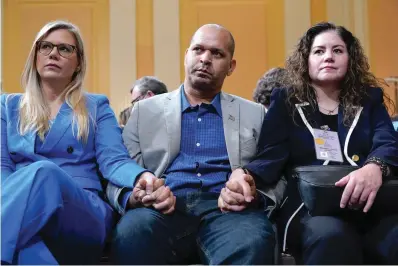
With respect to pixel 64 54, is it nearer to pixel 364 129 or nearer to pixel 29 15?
pixel 364 129

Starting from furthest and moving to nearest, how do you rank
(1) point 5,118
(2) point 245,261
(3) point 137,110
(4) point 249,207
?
(3) point 137,110, (1) point 5,118, (4) point 249,207, (2) point 245,261

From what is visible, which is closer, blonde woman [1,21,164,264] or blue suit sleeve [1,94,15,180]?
blonde woman [1,21,164,264]

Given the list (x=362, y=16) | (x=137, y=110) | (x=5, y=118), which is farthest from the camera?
(x=362, y=16)

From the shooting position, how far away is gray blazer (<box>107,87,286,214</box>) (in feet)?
6.09

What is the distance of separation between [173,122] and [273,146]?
366mm

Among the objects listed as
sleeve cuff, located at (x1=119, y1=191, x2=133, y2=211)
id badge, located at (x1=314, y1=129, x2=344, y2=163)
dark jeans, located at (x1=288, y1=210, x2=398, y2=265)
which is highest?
id badge, located at (x1=314, y1=129, x2=344, y2=163)

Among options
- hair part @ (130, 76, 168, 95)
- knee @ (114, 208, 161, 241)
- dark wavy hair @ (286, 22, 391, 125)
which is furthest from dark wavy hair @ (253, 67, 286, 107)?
knee @ (114, 208, 161, 241)

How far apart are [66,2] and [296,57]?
10.2 feet

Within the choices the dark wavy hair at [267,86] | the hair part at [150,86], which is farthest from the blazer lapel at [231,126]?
the hair part at [150,86]

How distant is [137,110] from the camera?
1973 millimetres

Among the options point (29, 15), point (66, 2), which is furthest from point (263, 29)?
point (29, 15)

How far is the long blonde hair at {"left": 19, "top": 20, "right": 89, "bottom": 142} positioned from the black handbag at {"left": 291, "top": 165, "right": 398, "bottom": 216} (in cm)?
76

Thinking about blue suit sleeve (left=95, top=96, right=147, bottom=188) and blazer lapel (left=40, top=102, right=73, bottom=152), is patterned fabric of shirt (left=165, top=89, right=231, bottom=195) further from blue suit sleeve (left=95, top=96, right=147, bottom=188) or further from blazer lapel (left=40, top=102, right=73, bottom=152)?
blazer lapel (left=40, top=102, right=73, bottom=152)

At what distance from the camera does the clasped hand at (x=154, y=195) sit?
162 centimetres
